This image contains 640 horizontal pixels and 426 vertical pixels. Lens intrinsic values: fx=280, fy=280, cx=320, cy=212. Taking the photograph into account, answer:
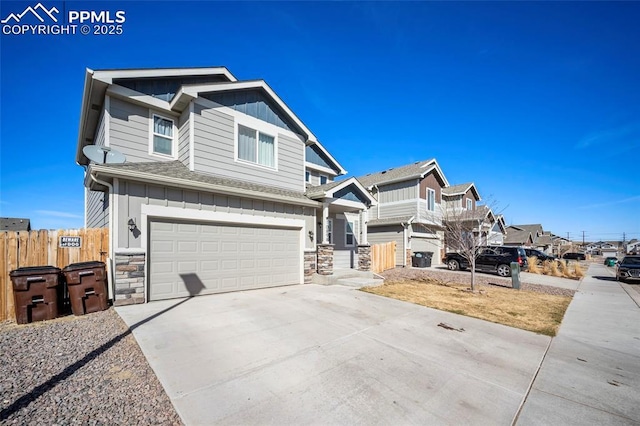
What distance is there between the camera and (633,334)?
600 centimetres

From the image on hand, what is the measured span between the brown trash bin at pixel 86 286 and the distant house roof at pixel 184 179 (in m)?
2.24

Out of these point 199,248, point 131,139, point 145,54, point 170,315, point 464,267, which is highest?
point 145,54

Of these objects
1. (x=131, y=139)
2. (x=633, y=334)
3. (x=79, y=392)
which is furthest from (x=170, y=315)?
(x=633, y=334)

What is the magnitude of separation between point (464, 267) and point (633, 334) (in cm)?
1284

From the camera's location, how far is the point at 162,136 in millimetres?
9648

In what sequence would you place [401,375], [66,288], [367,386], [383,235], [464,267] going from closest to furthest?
[367,386]
[401,375]
[66,288]
[464,267]
[383,235]

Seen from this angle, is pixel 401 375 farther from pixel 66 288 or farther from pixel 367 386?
pixel 66 288

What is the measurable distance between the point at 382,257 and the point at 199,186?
40.1 feet

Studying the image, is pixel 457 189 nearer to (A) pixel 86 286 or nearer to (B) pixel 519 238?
(B) pixel 519 238

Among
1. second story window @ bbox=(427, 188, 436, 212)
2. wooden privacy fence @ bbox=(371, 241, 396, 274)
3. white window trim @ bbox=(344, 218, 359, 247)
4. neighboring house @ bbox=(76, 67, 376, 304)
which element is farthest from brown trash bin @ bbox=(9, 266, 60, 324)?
second story window @ bbox=(427, 188, 436, 212)

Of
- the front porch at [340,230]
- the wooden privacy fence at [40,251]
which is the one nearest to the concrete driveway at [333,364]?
the wooden privacy fence at [40,251]

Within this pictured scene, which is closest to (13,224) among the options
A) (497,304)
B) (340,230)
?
(340,230)

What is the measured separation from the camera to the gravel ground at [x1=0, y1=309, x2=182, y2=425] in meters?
2.86

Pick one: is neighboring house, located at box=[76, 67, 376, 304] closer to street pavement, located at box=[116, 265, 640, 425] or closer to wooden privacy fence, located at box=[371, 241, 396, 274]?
street pavement, located at box=[116, 265, 640, 425]
